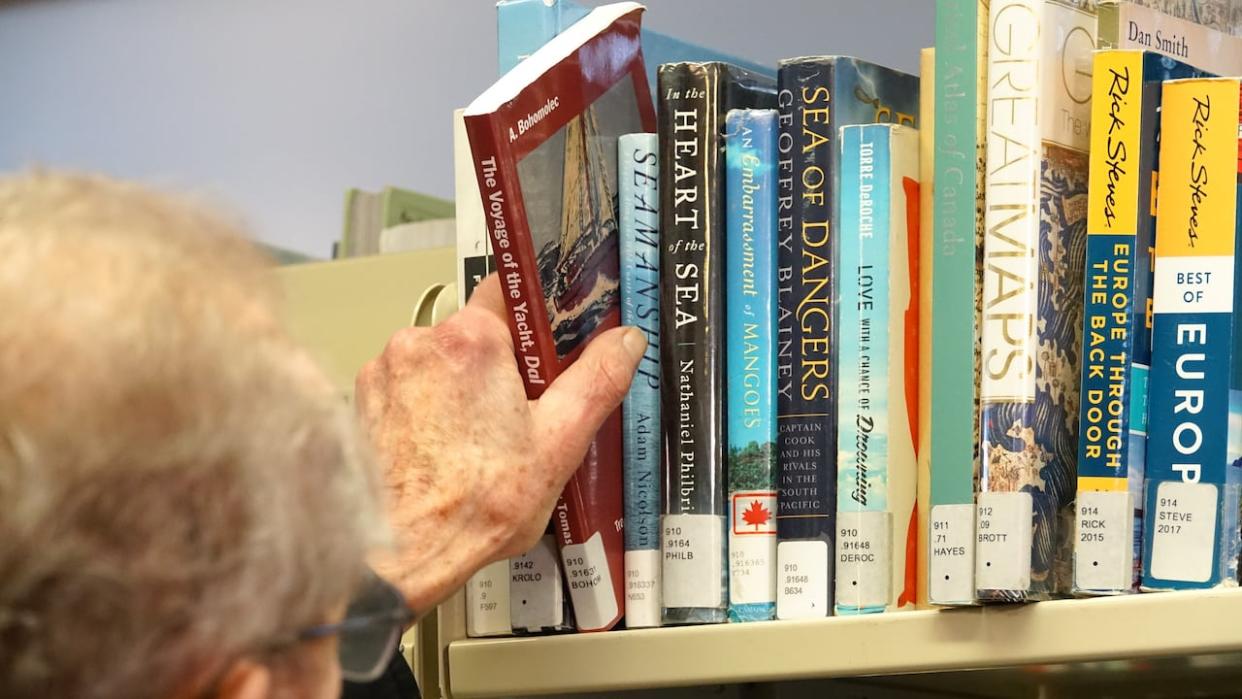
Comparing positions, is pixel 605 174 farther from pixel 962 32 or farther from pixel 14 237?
pixel 14 237

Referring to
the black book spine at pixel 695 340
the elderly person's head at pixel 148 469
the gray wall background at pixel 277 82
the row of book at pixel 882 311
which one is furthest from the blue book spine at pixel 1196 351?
the gray wall background at pixel 277 82

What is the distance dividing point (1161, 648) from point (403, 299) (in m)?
0.85

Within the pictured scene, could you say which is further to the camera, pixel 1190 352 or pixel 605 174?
pixel 605 174

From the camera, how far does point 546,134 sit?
77cm

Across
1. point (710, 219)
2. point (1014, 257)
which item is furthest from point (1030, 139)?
point (710, 219)

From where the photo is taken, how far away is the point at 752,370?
783 mm

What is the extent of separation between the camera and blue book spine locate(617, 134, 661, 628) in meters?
0.80

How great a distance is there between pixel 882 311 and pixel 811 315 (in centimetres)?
4

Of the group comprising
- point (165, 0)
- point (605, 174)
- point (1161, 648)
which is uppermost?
point (165, 0)

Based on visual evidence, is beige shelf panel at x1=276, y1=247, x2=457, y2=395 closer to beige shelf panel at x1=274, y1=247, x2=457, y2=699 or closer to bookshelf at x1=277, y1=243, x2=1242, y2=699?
beige shelf panel at x1=274, y1=247, x2=457, y2=699

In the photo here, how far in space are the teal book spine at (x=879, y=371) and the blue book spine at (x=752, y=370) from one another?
4 centimetres

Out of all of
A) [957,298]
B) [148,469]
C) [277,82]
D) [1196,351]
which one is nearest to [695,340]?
[957,298]

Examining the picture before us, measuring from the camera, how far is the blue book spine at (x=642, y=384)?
0.80 metres

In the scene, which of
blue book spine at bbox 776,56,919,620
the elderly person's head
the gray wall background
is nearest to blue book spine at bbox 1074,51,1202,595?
blue book spine at bbox 776,56,919,620
